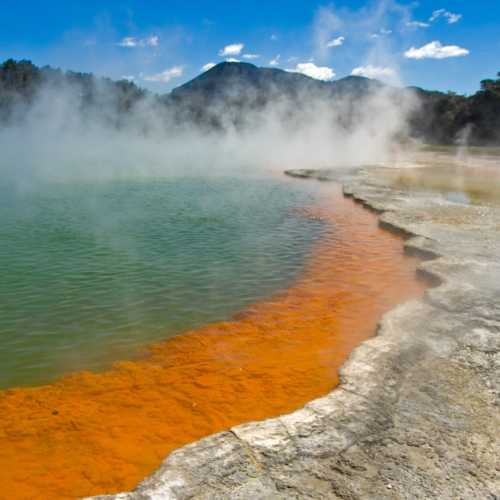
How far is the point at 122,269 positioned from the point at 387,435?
165 inches

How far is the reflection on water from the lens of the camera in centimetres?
1151

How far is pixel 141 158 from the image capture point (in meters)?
22.4

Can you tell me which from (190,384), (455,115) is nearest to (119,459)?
(190,384)

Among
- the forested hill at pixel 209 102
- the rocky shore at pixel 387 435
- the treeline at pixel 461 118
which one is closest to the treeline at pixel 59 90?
the forested hill at pixel 209 102

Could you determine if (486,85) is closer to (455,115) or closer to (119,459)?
(455,115)

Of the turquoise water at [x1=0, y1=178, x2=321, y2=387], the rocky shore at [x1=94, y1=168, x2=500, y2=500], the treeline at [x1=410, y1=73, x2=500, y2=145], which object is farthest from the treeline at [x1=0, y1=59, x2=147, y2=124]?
the rocky shore at [x1=94, y1=168, x2=500, y2=500]

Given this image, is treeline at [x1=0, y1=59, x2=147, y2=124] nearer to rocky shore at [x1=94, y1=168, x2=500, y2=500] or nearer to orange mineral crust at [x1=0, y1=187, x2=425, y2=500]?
orange mineral crust at [x1=0, y1=187, x2=425, y2=500]

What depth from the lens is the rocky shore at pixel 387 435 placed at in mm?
2252

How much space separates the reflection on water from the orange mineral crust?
23.8ft

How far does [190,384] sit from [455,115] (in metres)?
35.5

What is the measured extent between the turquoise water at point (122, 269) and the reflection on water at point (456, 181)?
4063 mm

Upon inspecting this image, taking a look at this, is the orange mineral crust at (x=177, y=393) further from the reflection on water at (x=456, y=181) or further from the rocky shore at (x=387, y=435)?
the reflection on water at (x=456, y=181)

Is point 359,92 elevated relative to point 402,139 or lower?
elevated

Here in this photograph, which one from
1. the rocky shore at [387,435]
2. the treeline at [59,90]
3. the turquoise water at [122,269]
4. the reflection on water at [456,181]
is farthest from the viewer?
the treeline at [59,90]
